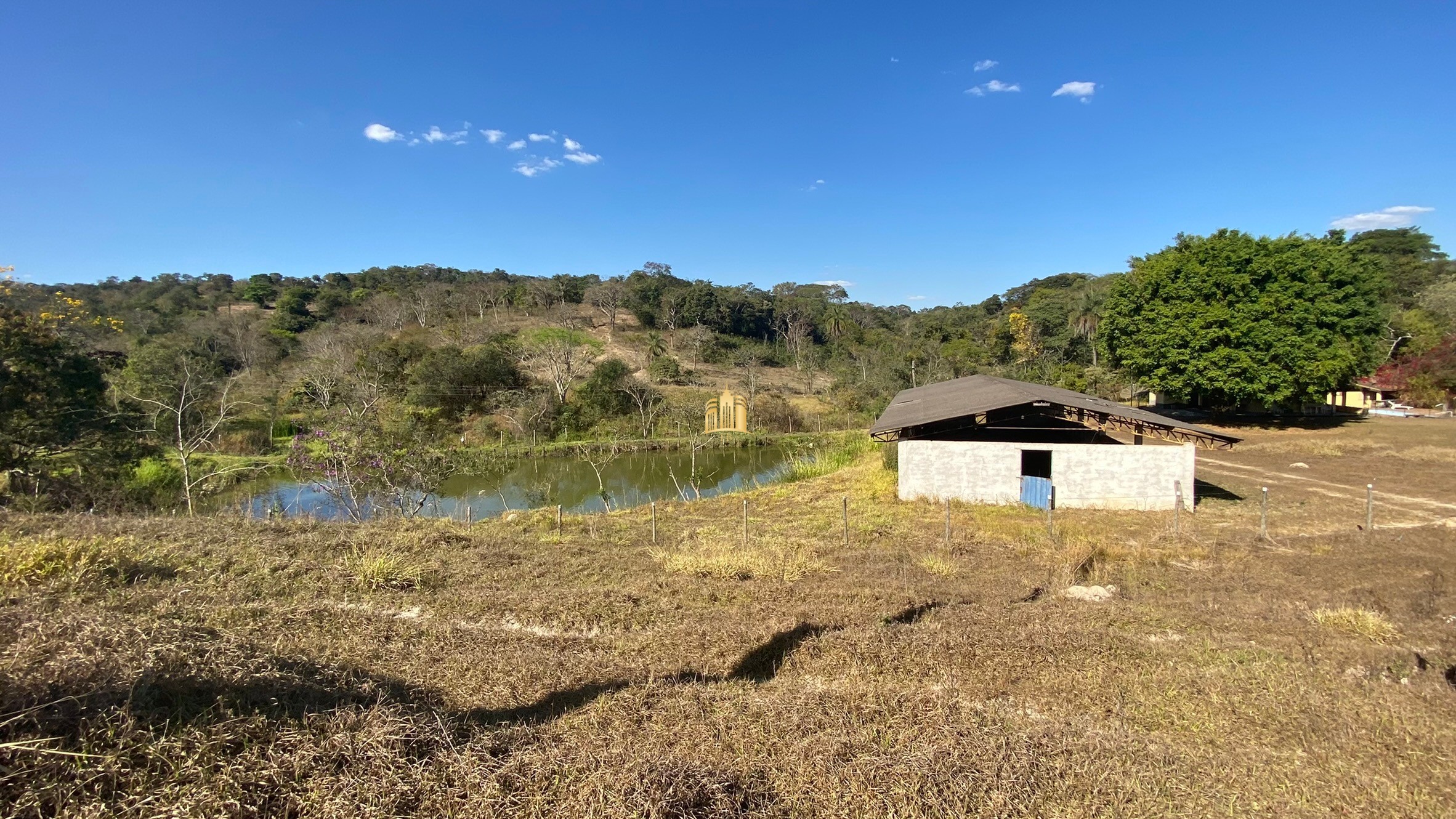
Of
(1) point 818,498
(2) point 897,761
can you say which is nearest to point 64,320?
(1) point 818,498

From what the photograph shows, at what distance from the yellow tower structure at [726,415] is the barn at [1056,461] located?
17034mm

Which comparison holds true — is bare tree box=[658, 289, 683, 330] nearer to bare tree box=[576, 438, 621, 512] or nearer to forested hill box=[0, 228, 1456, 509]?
forested hill box=[0, 228, 1456, 509]

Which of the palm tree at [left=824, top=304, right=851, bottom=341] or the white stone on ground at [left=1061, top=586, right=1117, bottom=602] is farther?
the palm tree at [left=824, top=304, right=851, bottom=341]

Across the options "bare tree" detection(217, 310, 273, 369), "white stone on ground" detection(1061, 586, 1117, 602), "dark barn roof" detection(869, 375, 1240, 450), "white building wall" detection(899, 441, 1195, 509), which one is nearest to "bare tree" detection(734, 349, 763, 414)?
"dark barn roof" detection(869, 375, 1240, 450)

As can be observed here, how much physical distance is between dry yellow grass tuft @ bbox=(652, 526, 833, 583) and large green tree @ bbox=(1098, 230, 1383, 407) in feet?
84.0

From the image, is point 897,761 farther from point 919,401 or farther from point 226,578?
point 919,401

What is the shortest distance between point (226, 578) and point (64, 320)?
16.3 meters

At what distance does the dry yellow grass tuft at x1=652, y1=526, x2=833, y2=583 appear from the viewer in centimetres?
754

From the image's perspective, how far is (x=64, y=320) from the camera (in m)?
15.9

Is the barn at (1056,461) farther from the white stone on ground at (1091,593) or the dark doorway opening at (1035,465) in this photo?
the white stone on ground at (1091,593)

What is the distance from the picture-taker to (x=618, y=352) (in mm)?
45375

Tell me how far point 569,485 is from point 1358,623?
19.4 m

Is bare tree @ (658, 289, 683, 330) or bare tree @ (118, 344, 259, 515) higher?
bare tree @ (658, 289, 683, 330)

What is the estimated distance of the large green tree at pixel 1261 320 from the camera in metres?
24.4
